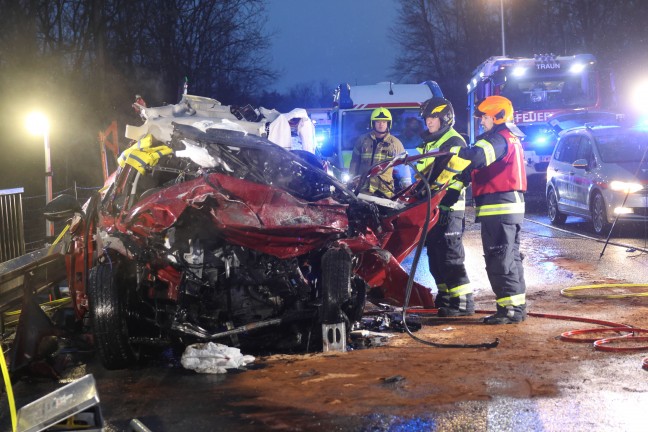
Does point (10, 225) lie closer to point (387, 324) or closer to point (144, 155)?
point (144, 155)

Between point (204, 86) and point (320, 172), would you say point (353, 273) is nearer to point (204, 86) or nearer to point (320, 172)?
point (320, 172)

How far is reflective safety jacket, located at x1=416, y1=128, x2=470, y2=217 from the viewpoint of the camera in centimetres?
691

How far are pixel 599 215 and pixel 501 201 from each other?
22.8 feet

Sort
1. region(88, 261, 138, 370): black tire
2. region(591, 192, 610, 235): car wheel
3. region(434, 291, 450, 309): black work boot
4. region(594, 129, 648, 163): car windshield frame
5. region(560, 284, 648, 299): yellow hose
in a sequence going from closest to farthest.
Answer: region(88, 261, 138, 370): black tire < region(434, 291, 450, 309): black work boot < region(560, 284, 648, 299): yellow hose < region(591, 192, 610, 235): car wheel < region(594, 129, 648, 163): car windshield frame

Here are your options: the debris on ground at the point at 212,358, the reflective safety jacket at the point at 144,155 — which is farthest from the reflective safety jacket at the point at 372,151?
the debris on ground at the point at 212,358

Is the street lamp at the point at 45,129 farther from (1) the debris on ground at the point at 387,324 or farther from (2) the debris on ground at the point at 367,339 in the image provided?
(2) the debris on ground at the point at 367,339

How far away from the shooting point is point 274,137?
813 centimetres

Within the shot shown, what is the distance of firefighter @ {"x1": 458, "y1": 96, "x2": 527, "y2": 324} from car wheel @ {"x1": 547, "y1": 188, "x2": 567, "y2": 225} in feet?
28.0

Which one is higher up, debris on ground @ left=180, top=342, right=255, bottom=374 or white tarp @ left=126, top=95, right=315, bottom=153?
white tarp @ left=126, top=95, right=315, bottom=153

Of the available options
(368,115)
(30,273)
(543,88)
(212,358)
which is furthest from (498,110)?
(543,88)

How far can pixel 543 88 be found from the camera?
20.0 metres

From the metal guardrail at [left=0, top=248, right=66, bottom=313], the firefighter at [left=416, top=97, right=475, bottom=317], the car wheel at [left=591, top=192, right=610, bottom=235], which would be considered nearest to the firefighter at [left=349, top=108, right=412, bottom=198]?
the firefighter at [left=416, top=97, right=475, bottom=317]

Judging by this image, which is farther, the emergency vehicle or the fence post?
the emergency vehicle

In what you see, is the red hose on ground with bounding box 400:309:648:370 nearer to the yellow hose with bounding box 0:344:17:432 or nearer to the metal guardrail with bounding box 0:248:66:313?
the yellow hose with bounding box 0:344:17:432
